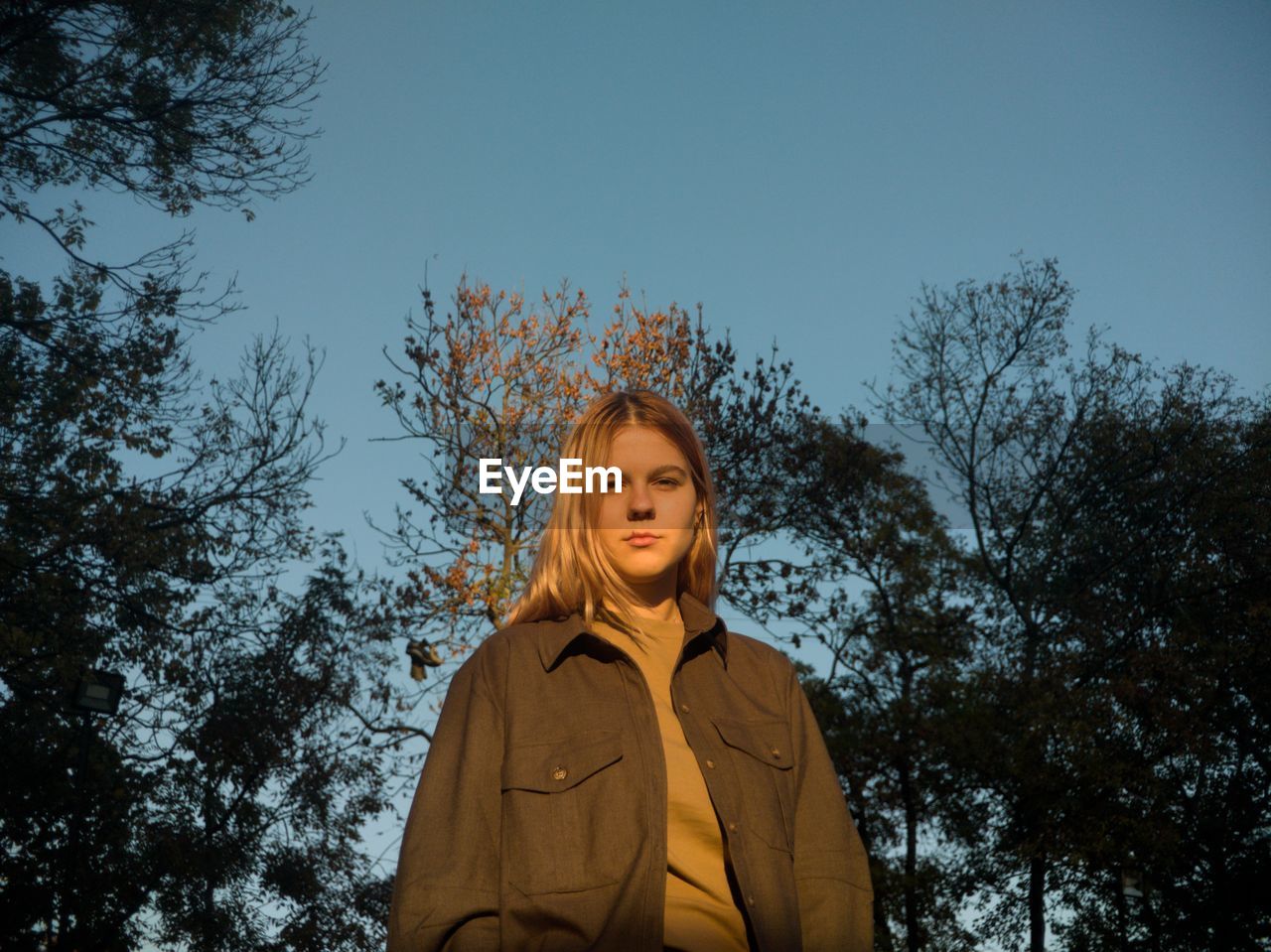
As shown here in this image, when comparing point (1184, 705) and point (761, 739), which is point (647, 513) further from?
point (1184, 705)

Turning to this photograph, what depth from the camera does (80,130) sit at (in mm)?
12039

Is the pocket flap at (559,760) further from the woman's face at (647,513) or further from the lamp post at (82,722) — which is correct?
the lamp post at (82,722)

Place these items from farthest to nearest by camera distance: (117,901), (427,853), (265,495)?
(265,495), (117,901), (427,853)

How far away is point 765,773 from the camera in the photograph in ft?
7.35

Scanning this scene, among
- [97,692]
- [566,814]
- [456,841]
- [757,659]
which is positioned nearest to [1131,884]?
[97,692]

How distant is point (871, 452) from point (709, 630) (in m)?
20.2

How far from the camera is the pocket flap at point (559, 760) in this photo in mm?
2035

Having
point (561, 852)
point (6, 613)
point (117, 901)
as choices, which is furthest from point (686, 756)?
point (117, 901)

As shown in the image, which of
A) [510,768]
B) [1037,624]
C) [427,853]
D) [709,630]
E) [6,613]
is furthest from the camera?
[1037,624]

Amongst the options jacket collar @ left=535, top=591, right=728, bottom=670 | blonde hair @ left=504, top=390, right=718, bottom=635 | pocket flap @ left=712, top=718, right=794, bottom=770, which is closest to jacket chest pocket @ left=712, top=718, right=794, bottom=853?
pocket flap @ left=712, top=718, right=794, bottom=770

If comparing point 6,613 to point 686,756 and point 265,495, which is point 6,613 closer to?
point 265,495

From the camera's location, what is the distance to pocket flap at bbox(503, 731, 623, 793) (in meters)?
2.04

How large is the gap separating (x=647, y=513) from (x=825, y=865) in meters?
0.77

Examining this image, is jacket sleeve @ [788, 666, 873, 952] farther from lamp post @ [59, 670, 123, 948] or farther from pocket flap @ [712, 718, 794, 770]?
lamp post @ [59, 670, 123, 948]
